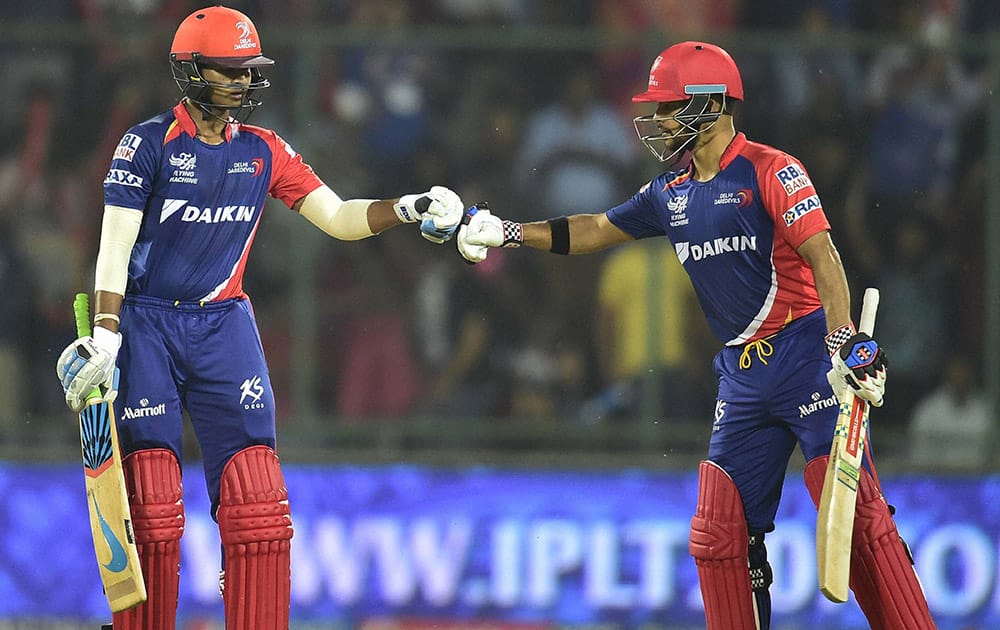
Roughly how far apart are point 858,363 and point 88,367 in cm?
270

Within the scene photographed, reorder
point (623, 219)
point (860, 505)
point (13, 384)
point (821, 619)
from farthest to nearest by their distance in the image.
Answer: point (13, 384)
point (821, 619)
point (623, 219)
point (860, 505)

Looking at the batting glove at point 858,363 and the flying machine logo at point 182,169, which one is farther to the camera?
the flying machine logo at point 182,169

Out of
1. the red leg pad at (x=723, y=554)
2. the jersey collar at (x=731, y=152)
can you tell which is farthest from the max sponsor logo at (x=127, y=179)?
the red leg pad at (x=723, y=554)

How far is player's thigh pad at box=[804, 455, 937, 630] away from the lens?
6.50 meters

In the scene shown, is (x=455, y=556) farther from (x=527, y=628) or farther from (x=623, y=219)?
(x=623, y=219)

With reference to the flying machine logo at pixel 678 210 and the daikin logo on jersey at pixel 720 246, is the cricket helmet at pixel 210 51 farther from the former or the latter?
the daikin logo on jersey at pixel 720 246

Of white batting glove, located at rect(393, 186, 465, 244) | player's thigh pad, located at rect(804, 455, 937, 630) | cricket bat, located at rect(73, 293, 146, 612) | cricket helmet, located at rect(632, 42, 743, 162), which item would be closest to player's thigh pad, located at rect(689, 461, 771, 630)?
player's thigh pad, located at rect(804, 455, 937, 630)

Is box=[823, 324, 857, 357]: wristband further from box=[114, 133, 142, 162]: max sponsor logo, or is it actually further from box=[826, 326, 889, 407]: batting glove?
box=[114, 133, 142, 162]: max sponsor logo

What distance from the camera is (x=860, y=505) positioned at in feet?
21.3

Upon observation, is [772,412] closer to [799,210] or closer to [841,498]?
[841,498]

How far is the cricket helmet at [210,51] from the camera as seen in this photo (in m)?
6.66

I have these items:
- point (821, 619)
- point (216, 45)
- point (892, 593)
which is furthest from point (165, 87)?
point (892, 593)

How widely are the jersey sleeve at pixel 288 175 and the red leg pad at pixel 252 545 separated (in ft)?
3.62

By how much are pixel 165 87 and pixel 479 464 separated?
2.74 meters
